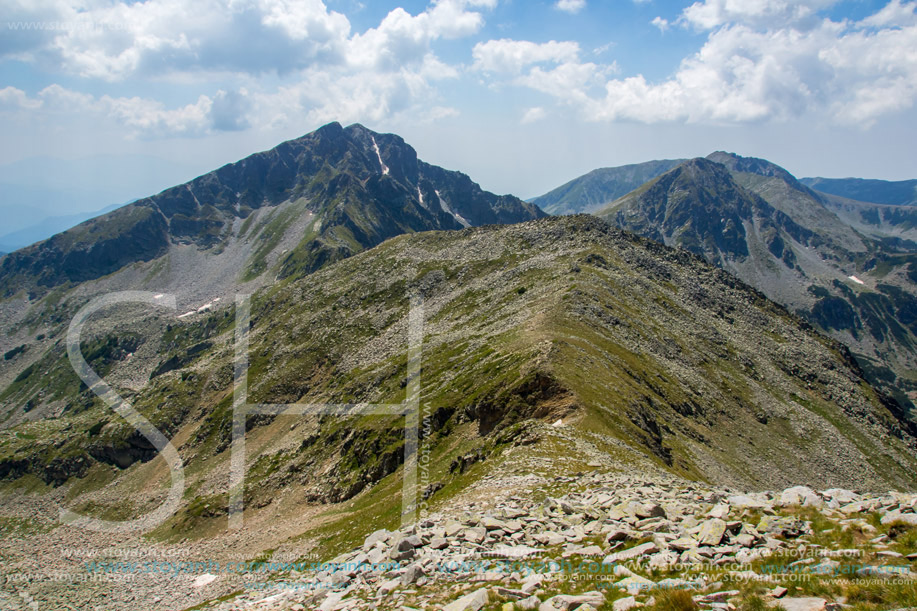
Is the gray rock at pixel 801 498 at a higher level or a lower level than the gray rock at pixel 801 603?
lower

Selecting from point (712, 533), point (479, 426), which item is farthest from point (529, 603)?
point (479, 426)

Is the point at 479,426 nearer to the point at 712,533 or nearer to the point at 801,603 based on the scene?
the point at 712,533

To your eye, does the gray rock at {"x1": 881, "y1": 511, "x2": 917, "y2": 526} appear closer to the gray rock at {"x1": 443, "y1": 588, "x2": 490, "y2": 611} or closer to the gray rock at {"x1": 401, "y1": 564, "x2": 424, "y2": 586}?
the gray rock at {"x1": 443, "y1": 588, "x2": 490, "y2": 611}

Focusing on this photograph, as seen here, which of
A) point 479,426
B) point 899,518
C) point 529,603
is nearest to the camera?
point 529,603

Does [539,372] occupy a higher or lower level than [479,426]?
higher

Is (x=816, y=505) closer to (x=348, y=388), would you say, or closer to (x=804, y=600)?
(x=804, y=600)

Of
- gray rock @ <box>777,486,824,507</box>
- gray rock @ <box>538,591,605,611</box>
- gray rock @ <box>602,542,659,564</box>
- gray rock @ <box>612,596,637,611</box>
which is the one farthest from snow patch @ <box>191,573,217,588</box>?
gray rock @ <box>777,486,824,507</box>

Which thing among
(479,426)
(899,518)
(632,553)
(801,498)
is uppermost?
(899,518)

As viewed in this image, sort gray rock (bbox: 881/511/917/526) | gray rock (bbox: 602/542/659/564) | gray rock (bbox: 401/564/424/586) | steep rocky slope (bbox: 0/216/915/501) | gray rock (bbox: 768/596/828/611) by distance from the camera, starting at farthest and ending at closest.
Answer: steep rocky slope (bbox: 0/216/915/501) → gray rock (bbox: 401/564/424/586) → gray rock (bbox: 602/542/659/564) → gray rock (bbox: 881/511/917/526) → gray rock (bbox: 768/596/828/611)

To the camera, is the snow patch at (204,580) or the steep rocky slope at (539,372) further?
the steep rocky slope at (539,372)

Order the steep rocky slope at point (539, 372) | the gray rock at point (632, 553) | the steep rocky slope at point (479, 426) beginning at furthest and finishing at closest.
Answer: the steep rocky slope at point (539, 372) → the steep rocky slope at point (479, 426) → the gray rock at point (632, 553)

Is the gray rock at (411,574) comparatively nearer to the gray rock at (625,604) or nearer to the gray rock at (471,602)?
the gray rock at (471,602)

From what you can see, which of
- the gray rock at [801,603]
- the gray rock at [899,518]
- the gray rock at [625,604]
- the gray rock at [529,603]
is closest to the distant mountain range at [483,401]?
the gray rock at [529,603]

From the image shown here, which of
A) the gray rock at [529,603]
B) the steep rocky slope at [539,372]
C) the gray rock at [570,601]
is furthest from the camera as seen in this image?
the steep rocky slope at [539,372]
